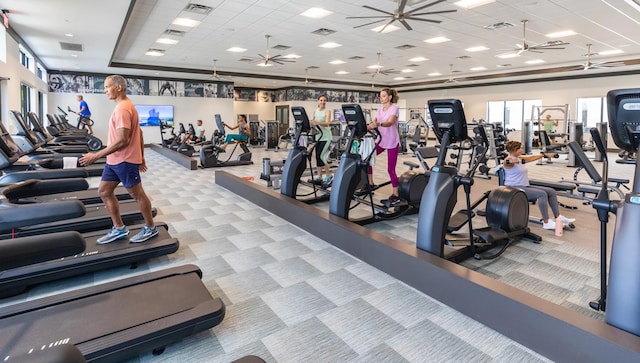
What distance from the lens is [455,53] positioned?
12.2 m

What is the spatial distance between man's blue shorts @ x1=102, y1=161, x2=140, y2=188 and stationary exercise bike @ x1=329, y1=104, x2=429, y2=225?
185cm

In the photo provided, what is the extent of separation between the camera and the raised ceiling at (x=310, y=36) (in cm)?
741

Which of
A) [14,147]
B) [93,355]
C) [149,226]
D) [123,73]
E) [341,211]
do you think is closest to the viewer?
[93,355]

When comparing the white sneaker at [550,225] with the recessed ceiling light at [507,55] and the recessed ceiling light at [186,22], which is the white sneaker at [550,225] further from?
the recessed ceiling light at [507,55]

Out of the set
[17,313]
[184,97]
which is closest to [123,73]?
[184,97]

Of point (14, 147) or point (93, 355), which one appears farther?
point (14, 147)

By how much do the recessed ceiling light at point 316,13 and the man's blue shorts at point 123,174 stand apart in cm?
599

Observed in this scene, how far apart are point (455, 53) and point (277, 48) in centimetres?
587

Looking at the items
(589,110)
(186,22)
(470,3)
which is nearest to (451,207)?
(470,3)

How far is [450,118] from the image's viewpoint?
2875mm

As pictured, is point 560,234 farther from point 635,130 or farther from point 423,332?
point 423,332

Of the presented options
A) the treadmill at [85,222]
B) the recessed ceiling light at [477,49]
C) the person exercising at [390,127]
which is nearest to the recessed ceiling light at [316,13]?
the person exercising at [390,127]

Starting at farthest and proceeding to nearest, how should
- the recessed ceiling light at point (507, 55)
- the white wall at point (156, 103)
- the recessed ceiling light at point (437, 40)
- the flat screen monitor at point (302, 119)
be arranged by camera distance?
the white wall at point (156, 103) → the recessed ceiling light at point (507, 55) → the recessed ceiling light at point (437, 40) → the flat screen monitor at point (302, 119)

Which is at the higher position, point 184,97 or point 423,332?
point 184,97
